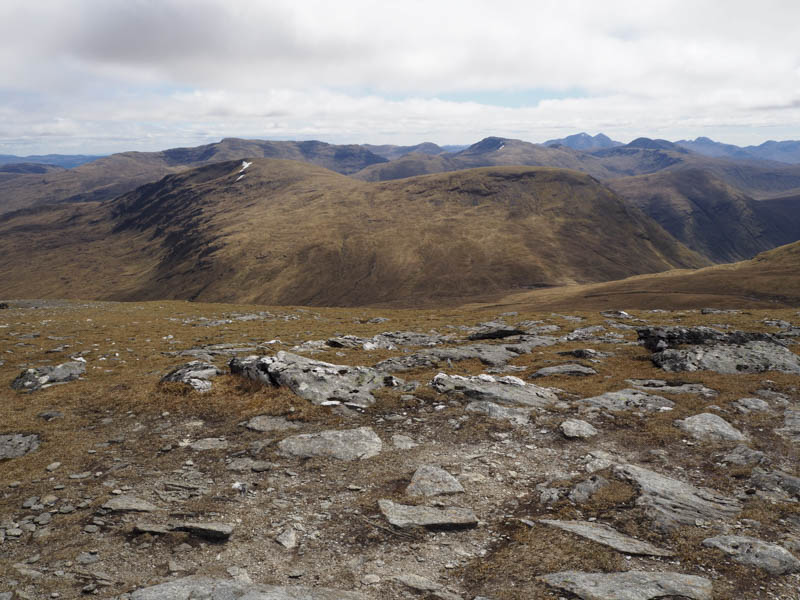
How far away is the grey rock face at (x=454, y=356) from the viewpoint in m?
26.9

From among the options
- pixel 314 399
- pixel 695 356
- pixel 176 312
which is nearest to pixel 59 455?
pixel 314 399

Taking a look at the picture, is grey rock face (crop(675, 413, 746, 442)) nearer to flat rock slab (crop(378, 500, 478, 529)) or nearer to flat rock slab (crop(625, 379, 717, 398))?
flat rock slab (crop(625, 379, 717, 398))

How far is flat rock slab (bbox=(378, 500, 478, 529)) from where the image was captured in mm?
10836

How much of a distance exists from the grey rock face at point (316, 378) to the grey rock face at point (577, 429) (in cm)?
821

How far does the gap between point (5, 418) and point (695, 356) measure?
3583cm

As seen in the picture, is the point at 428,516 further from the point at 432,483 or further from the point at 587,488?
the point at 587,488

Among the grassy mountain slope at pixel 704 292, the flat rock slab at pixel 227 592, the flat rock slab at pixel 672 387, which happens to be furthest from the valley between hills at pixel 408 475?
the grassy mountain slope at pixel 704 292

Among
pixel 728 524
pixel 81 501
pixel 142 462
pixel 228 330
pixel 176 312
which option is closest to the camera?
pixel 728 524

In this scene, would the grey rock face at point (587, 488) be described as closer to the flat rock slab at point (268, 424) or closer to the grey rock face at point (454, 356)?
the flat rock slab at point (268, 424)

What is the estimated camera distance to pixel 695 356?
25.4 m

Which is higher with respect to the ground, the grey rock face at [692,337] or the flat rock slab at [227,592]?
the grey rock face at [692,337]

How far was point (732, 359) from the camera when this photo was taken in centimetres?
2505

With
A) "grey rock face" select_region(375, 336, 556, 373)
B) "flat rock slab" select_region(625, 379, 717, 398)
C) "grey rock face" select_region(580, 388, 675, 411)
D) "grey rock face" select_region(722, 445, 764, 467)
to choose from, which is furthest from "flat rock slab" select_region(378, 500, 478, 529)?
"flat rock slab" select_region(625, 379, 717, 398)

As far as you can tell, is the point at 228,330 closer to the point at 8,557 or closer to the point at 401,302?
the point at 8,557
